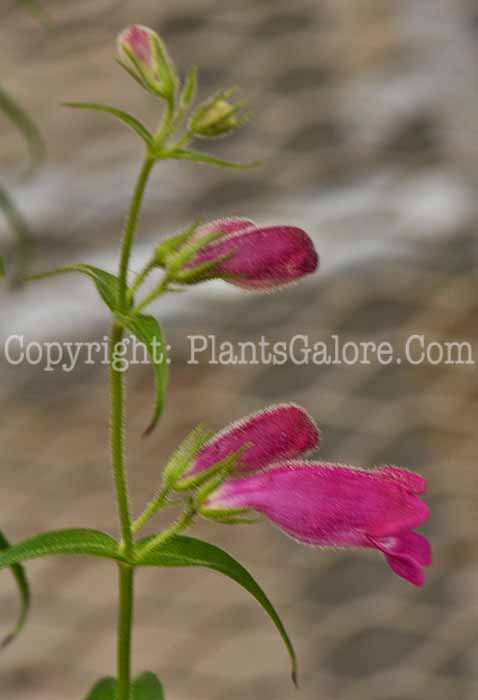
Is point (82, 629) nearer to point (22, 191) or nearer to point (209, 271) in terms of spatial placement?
point (22, 191)

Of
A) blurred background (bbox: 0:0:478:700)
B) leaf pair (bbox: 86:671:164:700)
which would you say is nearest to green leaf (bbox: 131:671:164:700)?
leaf pair (bbox: 86:671:164:700)

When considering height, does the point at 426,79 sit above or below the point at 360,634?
above

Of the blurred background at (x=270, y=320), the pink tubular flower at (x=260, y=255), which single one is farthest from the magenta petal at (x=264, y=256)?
the blurred background at (x=270, y=320)

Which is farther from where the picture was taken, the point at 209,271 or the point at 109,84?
the point at 109,84

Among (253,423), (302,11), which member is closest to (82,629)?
(302,11)

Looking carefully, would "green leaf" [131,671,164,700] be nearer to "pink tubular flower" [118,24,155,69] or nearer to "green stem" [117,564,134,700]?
"green stem" [117,564,134,700]

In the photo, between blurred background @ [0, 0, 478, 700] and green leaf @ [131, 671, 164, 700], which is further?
blurred background @ [0, 0, 478, 700]
